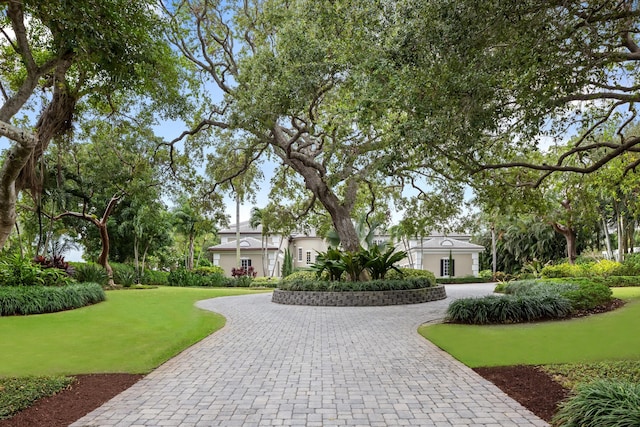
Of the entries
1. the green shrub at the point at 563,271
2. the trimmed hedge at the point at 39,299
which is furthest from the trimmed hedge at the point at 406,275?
the trimmed hedge at the point at 39,299

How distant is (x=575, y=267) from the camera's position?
68.5 ft

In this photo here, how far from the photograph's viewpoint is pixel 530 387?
17.6ft

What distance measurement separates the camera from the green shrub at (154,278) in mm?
27031

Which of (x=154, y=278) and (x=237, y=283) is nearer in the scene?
(x=154, y=278)

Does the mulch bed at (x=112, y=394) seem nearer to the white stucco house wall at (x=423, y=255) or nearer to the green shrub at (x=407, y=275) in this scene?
the green shrub at (x=407, y=275)

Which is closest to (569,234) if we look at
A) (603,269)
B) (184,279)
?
(603,269)

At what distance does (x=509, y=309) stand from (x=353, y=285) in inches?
247

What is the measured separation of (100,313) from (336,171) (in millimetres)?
7766

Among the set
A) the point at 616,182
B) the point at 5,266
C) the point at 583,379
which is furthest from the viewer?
the point at 616,182

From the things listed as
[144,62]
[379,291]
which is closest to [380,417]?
[144,62]

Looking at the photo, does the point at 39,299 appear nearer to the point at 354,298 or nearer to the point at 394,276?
the point at 354,298

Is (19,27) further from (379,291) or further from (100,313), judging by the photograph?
(379,291)

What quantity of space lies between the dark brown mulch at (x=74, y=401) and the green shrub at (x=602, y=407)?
4.87 metres

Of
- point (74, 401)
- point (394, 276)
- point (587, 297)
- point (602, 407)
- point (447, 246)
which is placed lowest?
point (74, 401)
